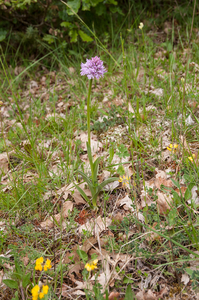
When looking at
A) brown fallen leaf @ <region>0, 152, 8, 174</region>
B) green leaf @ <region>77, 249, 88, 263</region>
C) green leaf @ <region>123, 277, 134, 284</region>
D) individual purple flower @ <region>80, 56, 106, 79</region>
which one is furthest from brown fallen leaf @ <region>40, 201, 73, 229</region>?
individual purple flower @ <region>80, 56, 106, 79</region>

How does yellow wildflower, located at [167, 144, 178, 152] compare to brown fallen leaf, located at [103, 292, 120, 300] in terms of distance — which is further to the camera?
yellow wildflower, located at [167, 144, 178, 152]

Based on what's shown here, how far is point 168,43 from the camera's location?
3268mm

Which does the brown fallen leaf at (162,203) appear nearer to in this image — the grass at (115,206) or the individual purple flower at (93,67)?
the grass at (115,206)

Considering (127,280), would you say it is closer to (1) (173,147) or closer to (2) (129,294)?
(2) (129,294)

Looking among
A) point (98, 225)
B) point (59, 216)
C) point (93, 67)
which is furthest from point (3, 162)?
point (93, 67)

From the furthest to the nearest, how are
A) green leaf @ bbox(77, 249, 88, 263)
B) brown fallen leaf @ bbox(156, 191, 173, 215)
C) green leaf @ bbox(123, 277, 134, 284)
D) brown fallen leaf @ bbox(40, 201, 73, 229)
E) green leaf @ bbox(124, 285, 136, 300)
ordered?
1. brown fallen leaf @ bbox(40, 201, 73, 229)
2. brown fallen leaf @ bbox(156, 191, 173, 215)
3. green leaf @ bbox(77, 249, 88, 263)
4. green leaf @ bbox(123, 277, 134, 284)
5. green leaf @ bbox(124, 285, 136, 300)

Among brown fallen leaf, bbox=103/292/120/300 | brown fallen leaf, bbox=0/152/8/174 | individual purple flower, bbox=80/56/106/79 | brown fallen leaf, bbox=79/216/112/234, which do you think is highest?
individual purple flower, bbox=80/56/106/79

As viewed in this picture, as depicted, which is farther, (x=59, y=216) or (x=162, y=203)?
(x=59, y=216)

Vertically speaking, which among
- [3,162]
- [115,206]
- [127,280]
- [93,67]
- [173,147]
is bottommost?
[127,280]

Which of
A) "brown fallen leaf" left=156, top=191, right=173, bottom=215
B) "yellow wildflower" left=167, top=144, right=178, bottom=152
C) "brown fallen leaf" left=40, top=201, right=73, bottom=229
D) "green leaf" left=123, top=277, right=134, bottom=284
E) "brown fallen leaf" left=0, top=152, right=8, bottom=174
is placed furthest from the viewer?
"brown fallen leaf" left=0, top=152, right=8, bottom=174

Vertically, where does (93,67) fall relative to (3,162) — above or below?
above

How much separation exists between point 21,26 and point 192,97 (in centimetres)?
322

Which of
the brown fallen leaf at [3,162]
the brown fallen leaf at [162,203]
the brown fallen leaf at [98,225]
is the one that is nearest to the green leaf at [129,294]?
the brown fallen leaf at [98,225]

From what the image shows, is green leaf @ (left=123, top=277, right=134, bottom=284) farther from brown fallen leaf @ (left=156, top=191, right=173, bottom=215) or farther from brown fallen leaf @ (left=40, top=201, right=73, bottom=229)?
brown fallen leaf @ (left=40, top=201, right=73, bottom=229)
